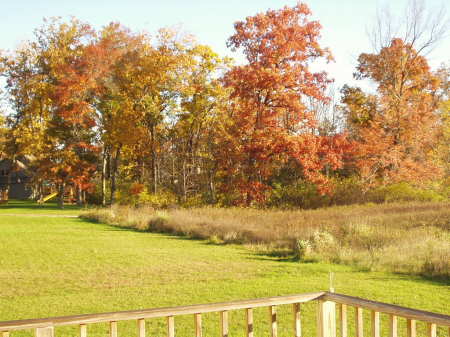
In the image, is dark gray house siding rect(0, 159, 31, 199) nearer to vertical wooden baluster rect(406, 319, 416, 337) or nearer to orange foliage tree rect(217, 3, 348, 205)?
orange foliage tree rect(217, 3, 348, 205)

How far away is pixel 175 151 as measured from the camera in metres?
37.0

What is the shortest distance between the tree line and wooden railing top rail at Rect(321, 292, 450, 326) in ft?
75.0

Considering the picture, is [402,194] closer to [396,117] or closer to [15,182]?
[396,117]

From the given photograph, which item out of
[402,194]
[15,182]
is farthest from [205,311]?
[15,182]

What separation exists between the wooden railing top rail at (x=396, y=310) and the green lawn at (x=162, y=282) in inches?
138

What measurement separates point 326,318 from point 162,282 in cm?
708

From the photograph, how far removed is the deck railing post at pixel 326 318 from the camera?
153 inches

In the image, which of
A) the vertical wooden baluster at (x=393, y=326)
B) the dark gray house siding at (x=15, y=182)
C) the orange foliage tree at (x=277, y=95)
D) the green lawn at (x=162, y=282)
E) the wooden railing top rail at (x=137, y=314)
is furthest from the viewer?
the dark gray house siding at (x=15, y=182)

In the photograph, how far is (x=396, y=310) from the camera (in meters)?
3.35

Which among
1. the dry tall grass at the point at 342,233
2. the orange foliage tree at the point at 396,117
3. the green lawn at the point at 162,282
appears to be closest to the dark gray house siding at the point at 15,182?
the dry tall grass at the point at 342,233

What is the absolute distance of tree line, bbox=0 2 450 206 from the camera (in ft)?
88.9

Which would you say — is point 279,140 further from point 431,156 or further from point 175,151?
point 175,151

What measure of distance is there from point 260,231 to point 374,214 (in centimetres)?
444

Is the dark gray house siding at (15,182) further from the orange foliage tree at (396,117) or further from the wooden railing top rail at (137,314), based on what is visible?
the wooden railing top rail at (137,314)
